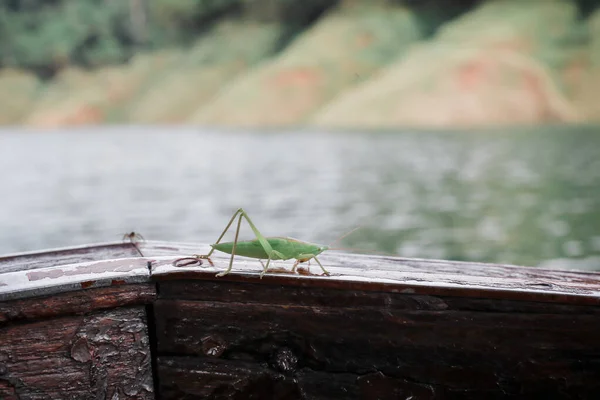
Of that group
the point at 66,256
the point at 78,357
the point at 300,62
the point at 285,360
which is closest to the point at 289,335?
the point at 285,360

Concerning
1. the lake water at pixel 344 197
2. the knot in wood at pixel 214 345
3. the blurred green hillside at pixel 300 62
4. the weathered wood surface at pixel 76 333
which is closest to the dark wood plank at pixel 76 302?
the weathered wood surface at pixel 76 333

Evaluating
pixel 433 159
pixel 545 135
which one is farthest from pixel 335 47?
pixel 433 159

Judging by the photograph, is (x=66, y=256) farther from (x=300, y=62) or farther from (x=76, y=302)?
(x=300, y=62)

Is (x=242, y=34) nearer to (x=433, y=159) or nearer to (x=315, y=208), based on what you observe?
(x=433, y=159)

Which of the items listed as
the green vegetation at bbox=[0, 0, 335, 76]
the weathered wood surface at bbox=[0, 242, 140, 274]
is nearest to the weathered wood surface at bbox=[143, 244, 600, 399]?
the weathered wood surface at bbox=[0, 242, 140, 274]

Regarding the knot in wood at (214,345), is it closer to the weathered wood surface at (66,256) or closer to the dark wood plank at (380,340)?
the dark wood plank at (380,340)

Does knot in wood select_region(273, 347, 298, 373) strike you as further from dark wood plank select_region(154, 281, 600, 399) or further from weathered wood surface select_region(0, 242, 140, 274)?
weathered wood surface select_region(0, 242, 140, 274)

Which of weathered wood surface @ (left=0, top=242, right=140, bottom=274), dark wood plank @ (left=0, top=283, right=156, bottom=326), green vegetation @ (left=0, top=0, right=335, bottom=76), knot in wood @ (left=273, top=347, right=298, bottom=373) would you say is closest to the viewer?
dark wood plank @ (left=0, top=283, right=156, bottom=326)

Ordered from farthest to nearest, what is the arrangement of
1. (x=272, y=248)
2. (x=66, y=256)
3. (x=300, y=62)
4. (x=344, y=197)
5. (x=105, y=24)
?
1. (x=105, y=24)
2. (x=300, y=62)
3. (x=344, y=197)
4. (x=66, y=256)
5. (x=272, y=248)
